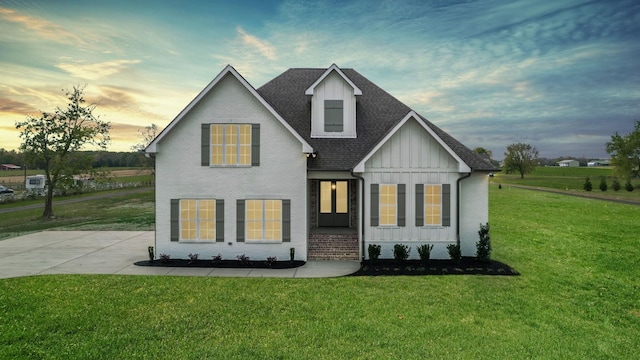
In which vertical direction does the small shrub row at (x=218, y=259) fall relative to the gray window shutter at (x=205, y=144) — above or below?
below

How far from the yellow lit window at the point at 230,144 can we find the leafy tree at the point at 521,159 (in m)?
102

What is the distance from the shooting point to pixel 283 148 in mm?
13648

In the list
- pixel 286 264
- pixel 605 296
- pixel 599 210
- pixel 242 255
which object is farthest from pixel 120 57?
pixel 599 210

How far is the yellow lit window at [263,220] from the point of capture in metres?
13.6

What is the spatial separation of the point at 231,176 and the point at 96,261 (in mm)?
6710

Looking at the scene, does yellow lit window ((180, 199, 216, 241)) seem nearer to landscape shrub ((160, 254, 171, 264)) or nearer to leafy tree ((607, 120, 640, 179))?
landscape shrub ((160, 254, 171, 264))

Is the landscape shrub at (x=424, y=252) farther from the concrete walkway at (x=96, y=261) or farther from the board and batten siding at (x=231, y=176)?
the board and batten siding at (x=231, y=176)

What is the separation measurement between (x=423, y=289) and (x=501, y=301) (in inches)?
87.3

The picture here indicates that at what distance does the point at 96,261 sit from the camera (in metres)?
13.3

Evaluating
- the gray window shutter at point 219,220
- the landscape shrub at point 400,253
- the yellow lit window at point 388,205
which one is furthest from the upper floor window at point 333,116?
the landscape shrub at point 400,253

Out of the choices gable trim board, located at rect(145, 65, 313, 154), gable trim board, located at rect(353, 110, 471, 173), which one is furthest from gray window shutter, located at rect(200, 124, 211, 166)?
gable trim board, located at rect(353, 110, 471, 173)

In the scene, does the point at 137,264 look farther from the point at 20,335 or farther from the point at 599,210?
the point at 599,210

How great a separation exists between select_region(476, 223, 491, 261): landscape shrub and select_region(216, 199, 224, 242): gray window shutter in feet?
36.3

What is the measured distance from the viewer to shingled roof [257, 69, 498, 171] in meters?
14.6
